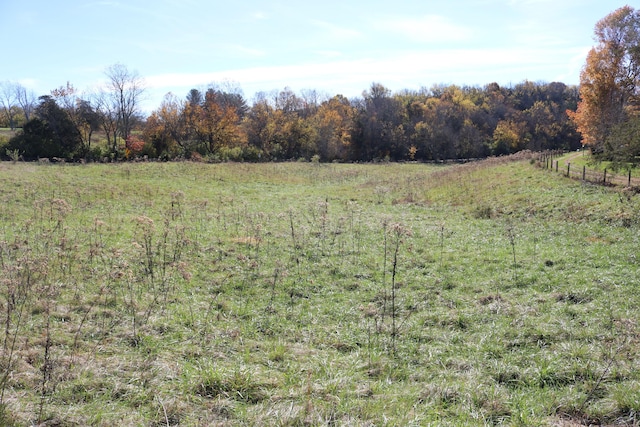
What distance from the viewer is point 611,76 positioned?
34375 mm

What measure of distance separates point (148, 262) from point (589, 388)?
1064cm

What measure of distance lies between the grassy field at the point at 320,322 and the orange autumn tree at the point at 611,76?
18076mm

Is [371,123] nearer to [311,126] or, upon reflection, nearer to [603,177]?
[311,126]

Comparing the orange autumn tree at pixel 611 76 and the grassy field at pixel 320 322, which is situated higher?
the orange autumn tree at pixel 611 76

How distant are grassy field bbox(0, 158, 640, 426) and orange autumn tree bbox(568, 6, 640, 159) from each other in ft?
59.3

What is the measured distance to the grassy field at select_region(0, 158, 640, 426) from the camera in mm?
5277

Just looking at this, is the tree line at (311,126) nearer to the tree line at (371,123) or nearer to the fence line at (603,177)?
the tree line at (371,123)

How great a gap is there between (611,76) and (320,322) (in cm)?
3694

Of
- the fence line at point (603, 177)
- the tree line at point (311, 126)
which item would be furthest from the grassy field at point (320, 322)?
the tree line at point (311, 126)

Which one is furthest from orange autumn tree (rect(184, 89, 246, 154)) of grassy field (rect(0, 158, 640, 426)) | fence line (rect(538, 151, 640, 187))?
fence line (rect(538, 151, 640, 187))

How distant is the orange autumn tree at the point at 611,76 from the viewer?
33.1 meters

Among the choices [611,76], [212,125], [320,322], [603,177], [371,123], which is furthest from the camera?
[371,123]

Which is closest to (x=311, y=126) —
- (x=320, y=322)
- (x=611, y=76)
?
(x=611, y=76)

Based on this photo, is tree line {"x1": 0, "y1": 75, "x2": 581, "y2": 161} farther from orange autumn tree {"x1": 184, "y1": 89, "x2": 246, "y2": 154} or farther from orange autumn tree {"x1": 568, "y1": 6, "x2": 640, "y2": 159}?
orange autumn tree {"x1": 568, "y1": 6, "x2": 640, "y2": 159}
